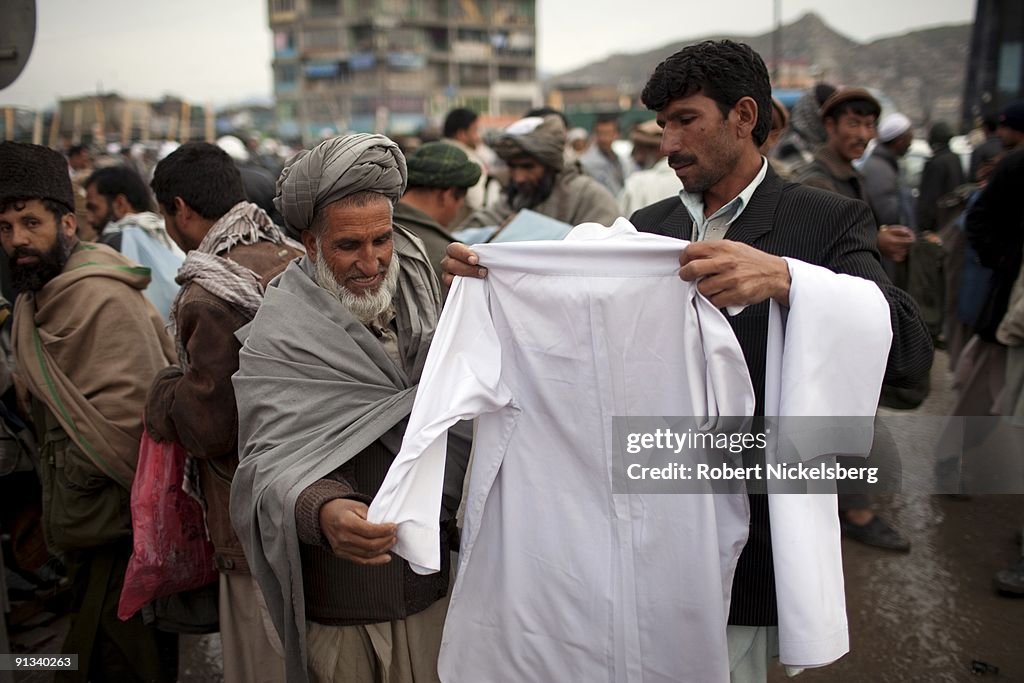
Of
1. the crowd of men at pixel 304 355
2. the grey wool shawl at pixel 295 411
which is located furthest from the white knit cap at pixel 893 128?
the grey wool shawl at pixel 295 411

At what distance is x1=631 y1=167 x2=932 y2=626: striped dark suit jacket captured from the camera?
6.16ft

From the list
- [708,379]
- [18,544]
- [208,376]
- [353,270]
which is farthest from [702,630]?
[18,544]

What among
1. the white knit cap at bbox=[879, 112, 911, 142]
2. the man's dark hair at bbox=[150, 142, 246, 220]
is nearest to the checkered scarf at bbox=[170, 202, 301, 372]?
the man's dark hair at bbox=[150, 142, 246, 220]

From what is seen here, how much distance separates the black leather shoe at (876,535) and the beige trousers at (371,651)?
3.30 metres

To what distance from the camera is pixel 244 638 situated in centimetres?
272

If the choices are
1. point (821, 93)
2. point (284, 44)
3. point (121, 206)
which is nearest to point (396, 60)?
point (284, 44)

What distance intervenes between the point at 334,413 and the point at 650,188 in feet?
14.8

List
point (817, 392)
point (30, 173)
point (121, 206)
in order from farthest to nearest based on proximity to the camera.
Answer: point (121, 206) < point (30, 173) < point (817, 392)

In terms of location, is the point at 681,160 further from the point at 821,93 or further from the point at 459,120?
the point at 459,120

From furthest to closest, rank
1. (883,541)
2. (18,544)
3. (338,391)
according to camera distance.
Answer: (883,541) → (18,544) → (338,391)

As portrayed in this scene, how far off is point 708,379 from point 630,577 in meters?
0.52

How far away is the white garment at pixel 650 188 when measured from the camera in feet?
19.7

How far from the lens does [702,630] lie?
189 cm

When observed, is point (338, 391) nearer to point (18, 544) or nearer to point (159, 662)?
point (159, 662)
